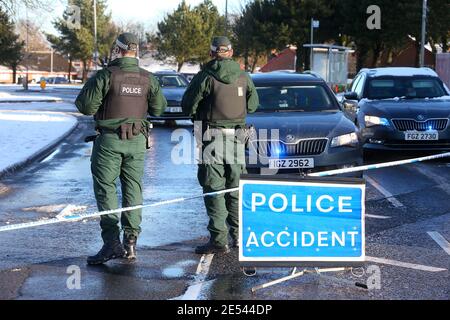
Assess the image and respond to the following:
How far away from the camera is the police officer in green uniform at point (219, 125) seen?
6.54 m

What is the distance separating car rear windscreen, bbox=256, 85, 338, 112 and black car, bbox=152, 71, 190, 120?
9.16 meters

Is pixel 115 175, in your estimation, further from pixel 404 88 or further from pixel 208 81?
pixel 404 88

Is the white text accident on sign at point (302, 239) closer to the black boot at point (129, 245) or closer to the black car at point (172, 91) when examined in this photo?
the black boot at point (129, 245)

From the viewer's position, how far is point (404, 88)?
13742mm

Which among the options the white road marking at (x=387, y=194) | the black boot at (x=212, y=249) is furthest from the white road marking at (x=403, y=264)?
the white road marking at (x=387, y=194)

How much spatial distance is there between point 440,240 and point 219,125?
245 centimetres

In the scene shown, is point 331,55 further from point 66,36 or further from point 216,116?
point 66,36

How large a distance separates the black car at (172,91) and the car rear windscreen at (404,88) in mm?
7071

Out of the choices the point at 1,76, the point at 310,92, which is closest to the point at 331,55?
the point at 310,92

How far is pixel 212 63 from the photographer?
664cm

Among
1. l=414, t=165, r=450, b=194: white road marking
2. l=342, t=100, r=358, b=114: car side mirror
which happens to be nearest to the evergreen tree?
l=342, t=100, r=358, b=114: car side mirror

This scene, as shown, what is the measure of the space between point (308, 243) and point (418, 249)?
170cm

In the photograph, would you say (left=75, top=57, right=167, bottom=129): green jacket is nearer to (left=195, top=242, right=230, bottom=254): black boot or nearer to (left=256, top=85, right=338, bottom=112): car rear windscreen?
(left=195, top=242, right=230, bottom=254): black boot

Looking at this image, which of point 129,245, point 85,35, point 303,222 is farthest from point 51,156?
point 85,35
